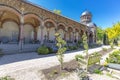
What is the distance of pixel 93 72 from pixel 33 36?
1795 centimetres

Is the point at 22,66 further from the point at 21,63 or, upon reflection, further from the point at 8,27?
the point at 8,27

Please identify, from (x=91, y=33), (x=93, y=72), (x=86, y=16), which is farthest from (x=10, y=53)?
(x=86, y=16)

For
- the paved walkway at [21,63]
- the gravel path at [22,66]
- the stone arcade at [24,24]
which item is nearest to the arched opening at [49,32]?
the stone arcade at [24,24]

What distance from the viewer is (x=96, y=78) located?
268 inches

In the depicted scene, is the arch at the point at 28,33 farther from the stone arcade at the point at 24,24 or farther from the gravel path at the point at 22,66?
the gravel path at the point at 22,66

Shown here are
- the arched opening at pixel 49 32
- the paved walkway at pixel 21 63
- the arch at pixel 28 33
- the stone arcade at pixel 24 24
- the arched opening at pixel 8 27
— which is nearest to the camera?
the paved walkway at pixel 21 63

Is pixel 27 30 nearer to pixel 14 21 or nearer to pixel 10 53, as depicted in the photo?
pixel 14 21

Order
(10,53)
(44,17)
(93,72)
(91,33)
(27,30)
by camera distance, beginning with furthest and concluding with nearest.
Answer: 1. (91,33)
2. (27,30)
3. (44,17)
4. (10,53)
5. (93,72)

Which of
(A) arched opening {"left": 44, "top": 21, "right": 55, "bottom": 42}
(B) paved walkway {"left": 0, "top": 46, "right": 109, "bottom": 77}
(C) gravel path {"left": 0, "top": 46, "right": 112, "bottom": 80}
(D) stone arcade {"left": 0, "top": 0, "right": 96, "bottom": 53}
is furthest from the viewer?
(A) arched opening {"left": 44, "top": 21, "right": 55, "bottom": 42}

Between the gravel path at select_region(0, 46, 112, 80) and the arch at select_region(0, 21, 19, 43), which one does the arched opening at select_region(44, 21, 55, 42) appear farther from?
the gravel path at select_region(0, 46, 112, 80)

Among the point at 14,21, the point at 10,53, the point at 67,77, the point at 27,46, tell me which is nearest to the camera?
the point at 67,77

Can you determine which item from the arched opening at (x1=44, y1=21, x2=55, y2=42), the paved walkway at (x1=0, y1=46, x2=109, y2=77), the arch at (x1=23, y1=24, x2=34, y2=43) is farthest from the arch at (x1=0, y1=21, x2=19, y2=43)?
the paved walkway at (x1=0, y1=46, x2=109, y2=77)

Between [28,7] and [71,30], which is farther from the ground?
[28,7]

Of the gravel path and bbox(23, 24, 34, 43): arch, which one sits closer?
the gravel path
